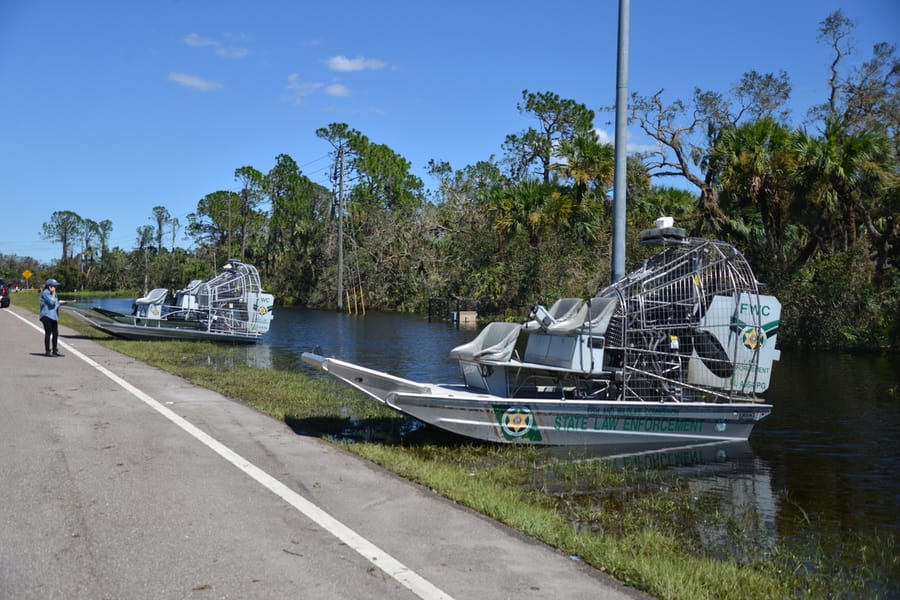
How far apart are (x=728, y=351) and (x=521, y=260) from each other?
115 ft

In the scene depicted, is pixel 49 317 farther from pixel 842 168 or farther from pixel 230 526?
pixel 842 168

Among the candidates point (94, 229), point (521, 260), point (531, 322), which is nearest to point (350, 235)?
point (521, 260)

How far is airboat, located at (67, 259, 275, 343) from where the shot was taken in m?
28.0

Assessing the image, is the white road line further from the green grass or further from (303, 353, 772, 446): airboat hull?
(303, 353, 772, 446): airboat hull

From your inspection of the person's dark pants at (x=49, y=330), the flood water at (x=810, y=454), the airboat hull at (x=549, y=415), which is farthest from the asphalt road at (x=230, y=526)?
the person's dark pants at (x=49, y=330)

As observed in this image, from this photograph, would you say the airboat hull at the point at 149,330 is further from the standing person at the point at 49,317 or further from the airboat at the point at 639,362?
the airboat at the point at 639,362

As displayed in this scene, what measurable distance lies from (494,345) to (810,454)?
5.92m

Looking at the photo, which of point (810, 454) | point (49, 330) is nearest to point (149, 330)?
point (49, 330)

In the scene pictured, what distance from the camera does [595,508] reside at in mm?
8727

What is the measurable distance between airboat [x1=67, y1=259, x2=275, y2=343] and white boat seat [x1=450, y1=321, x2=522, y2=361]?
17608 millimetres

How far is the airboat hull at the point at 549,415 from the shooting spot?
1073cm

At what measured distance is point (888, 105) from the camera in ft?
131

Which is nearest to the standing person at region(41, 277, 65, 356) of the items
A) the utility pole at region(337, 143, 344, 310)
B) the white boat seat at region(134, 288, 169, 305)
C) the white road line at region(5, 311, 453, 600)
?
the white boat seat at region(134, 288, 169, 305)

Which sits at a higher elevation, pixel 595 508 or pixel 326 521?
pixel 326 521
